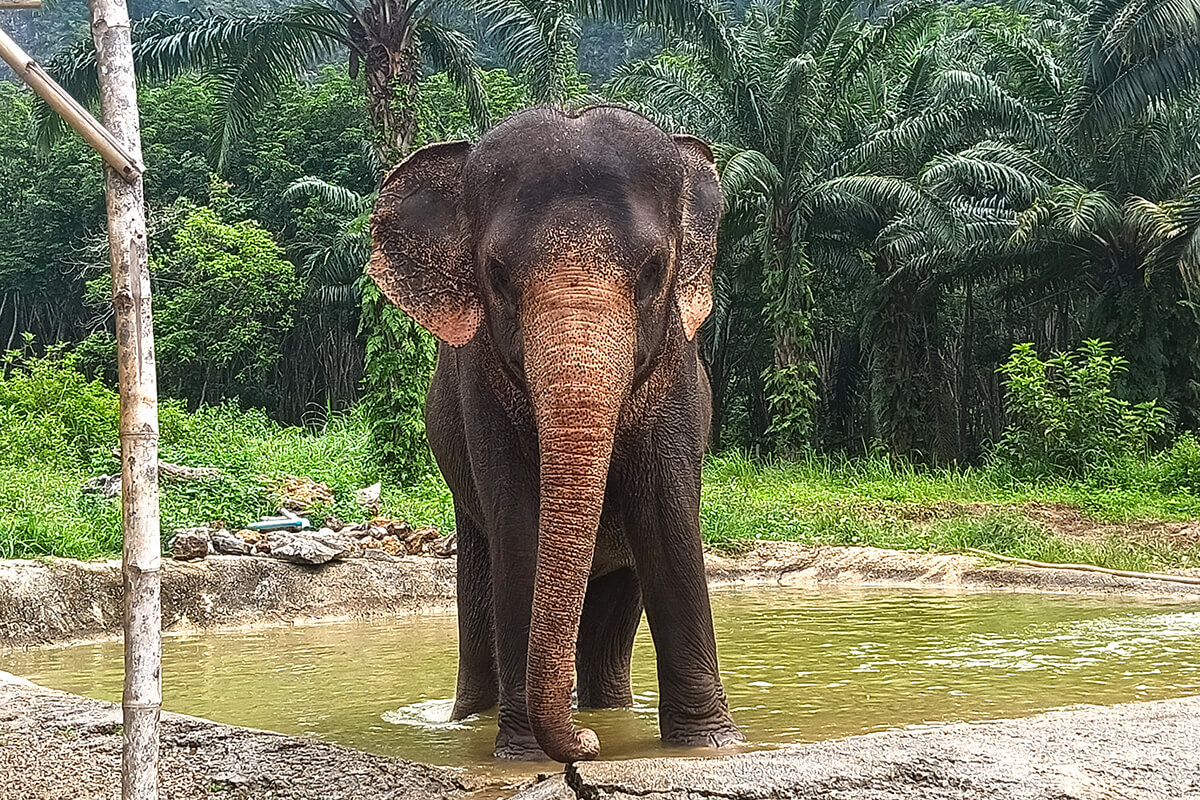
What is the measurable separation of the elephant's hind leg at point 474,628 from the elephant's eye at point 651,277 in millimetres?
1905

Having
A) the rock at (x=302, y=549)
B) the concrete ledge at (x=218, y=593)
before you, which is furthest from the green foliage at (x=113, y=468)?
the rock at (x=302, y=549)

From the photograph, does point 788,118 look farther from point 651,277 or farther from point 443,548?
point 651,277

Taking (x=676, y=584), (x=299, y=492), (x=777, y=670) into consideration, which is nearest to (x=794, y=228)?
(x=299, y=492)

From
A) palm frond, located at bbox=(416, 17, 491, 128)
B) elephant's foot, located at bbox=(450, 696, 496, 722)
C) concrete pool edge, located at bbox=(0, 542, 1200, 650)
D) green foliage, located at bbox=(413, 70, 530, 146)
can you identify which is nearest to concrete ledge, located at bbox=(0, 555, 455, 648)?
concrete pool edge, located at bbox=(0, 542, 1200, 650)

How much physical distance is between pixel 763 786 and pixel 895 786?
0.32 meters

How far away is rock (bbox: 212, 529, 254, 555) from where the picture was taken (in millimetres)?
10719

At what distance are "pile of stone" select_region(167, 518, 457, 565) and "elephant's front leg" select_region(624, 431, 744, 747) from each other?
6177mm

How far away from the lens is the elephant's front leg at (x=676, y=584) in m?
4.92

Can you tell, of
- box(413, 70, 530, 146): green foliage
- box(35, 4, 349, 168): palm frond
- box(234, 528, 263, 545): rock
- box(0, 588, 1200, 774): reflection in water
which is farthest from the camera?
box(413, 70, 530, 146): green foliage

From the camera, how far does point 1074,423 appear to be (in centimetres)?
1917

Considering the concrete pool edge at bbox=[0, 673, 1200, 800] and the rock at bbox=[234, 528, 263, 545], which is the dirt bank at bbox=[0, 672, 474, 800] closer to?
the concrete pool edge at bbox=[0, 673, 1200, 800]

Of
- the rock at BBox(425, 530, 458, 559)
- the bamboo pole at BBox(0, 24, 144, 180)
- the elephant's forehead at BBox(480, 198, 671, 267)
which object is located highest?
the bamboo pole at BBox(0, 24, 144, 180)

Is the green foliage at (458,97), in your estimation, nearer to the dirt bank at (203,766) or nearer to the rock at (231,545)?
the rock at (231,545)

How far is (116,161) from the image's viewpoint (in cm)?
376
